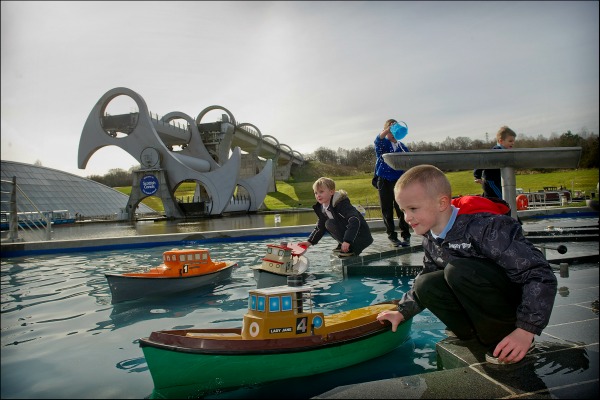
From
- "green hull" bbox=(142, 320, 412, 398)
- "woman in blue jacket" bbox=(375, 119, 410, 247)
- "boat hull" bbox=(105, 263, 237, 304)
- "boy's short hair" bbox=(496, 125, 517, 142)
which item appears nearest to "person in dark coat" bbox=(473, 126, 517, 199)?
"boy's short hair" bbox=(496, 125, 517, 142)

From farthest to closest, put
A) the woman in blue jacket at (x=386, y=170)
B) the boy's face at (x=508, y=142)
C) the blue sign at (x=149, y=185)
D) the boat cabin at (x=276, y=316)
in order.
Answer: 1. the blue sign at (x=149, y=185)
2. the woman in blue jacket at (x=386, y=170)
3. the boy's face at (x=508, y=142)
4. the boat cabin at (x=276, y=316)

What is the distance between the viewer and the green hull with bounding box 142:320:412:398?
2.89 metres

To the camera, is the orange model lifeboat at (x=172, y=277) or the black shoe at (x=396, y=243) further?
the black shoe at (x=396, y=243)

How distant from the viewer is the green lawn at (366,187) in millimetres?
A: 22633

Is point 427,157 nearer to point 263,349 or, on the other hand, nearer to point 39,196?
point 263,349

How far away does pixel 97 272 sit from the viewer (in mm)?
9094

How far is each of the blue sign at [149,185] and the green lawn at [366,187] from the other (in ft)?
52.0

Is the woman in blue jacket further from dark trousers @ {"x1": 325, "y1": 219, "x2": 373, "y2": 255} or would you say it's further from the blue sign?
the blue sign

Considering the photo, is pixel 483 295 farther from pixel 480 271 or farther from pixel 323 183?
pixel 323 183

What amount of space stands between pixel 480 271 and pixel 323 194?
474cm

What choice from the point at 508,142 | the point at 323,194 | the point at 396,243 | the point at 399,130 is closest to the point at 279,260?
the point at 323,194

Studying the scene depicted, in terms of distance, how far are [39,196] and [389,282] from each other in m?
41.9

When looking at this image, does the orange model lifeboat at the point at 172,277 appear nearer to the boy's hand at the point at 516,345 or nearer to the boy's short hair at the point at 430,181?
the boy's short hair at the point at 430,181

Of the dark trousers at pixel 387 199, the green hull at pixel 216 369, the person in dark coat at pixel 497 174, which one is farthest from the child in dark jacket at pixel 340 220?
the green hull at pixel 216 369
